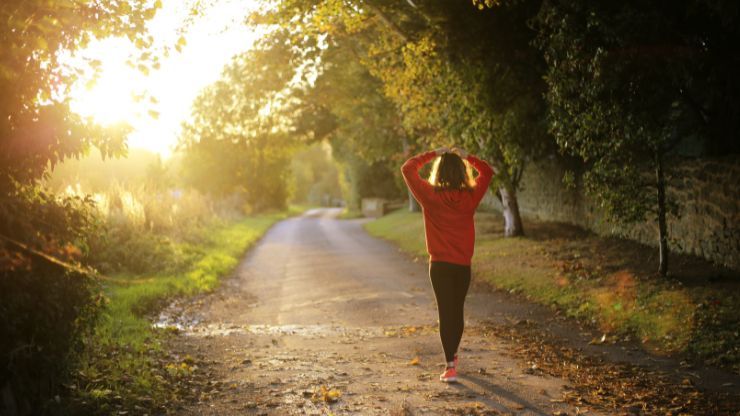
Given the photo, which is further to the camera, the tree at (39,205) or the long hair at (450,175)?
the long hair at (450,175)

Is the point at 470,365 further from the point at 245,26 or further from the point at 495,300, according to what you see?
the point at 245,26

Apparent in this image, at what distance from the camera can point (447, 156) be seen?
6652 mm

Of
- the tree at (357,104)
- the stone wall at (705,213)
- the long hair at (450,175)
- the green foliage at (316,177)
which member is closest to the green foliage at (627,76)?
the stone wall at (705,213)

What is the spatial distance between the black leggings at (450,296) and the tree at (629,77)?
4.68 meters

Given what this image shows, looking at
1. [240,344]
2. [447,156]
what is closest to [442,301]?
[447,156]

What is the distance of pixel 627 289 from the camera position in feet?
36.4

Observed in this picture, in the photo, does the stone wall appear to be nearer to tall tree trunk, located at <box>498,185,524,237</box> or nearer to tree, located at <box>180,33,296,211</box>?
tall tree trunk, located at <box>498,185,524,237</box>

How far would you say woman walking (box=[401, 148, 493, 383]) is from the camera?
260 inches

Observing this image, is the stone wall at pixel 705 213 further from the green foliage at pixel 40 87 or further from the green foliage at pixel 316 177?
the green foliage at pixel 316 177

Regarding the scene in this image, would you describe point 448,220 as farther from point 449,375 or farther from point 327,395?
point 327,395

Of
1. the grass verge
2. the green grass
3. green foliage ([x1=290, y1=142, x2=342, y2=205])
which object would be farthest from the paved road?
green foliage ([x1=290, y1=142, x2=342, y2=205])

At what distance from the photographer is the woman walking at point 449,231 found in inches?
260

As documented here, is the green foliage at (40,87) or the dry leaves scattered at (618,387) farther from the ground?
the green foliage at (40,87)

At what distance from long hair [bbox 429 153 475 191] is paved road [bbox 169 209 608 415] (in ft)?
6.00
